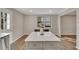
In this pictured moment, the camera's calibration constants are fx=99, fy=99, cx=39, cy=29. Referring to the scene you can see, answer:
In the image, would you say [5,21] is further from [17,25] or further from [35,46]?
[35,46]

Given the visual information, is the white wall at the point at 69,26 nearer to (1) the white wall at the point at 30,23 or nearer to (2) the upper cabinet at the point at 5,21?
(1) the white wall at the point at 30,23

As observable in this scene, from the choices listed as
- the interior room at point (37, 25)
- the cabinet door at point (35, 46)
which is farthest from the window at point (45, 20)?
the cabinet door at point (35, 46)

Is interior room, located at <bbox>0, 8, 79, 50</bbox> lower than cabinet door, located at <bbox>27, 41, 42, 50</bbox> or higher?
higher

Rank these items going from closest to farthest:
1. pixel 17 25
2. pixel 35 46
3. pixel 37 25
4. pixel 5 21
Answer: pixel 5 21 < pixel 17 25 < pixel 37 25 < pixel 35 46

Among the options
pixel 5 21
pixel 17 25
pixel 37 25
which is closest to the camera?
pixel 5 21

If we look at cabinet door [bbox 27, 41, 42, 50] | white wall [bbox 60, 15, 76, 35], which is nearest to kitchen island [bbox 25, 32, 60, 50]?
cabinet door [bbox 27, 41, 42, 50]

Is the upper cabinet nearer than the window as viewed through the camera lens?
Yes

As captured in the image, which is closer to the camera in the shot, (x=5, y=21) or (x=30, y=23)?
(x=5, y=21)

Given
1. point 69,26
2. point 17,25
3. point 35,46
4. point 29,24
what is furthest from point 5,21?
point 69,26

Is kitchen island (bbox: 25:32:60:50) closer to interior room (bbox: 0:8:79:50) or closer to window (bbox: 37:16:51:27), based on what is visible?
interior room (bbox: 0:8:79:50)

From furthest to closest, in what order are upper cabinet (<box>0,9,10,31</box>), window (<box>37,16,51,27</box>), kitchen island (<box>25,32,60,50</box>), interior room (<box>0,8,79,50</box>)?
kitchen island (<box>25,32,60,50</box>) → window (<box>37,16,51,27</box>) → interior room (<box>0,8,79,50</box>) → upper cabinet (<box>0,9,10,31</box>)

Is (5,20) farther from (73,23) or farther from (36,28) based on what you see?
(73,23)

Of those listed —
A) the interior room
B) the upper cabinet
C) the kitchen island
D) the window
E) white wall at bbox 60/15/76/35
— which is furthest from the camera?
the kitchen island
